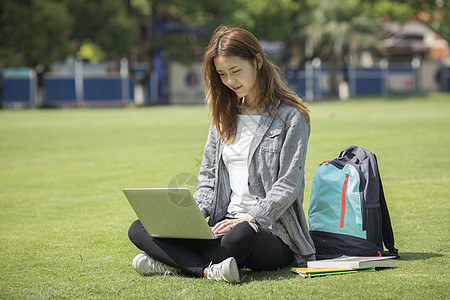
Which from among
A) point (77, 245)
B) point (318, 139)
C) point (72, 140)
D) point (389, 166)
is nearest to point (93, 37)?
point (72, 140)

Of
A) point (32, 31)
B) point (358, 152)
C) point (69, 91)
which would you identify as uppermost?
point (32, 31)

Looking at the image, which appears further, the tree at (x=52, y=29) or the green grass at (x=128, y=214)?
the tree at (x=52, y=29)

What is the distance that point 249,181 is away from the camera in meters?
4.13

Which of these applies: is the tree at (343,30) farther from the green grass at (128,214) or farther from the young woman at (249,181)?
the young woman at (249,181)

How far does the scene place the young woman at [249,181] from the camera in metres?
3.94

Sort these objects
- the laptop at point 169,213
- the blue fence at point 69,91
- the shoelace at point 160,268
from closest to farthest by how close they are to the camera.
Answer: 1. the laptop at point 169,213
2. the shoelace at point 160,268
3. the blue fence at point 69,91

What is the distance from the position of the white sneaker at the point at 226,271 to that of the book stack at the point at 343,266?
1.41 ft

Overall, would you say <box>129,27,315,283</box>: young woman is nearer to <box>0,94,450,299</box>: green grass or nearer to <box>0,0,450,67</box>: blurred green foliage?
<box>0,94,450,299</box>: green grass

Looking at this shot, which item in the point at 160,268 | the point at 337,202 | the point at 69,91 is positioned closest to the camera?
the point at 160,268

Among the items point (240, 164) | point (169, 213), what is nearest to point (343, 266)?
point (240, 164)

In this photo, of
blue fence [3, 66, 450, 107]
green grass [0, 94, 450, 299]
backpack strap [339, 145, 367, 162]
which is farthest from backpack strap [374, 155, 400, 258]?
blue fence [3, 66, 450, 107]

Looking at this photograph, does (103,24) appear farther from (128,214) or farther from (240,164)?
(240,164)

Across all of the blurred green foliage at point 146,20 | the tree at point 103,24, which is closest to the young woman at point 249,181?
the blurred green foliage at point 146,20

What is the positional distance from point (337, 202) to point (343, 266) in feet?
1.44
